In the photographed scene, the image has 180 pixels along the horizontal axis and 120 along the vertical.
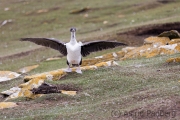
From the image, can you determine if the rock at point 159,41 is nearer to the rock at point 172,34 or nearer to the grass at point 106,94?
the rock at point 172,34

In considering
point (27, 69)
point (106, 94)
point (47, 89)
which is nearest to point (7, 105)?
point (47, 89)

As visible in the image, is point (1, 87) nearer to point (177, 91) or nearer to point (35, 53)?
point (177, 91)

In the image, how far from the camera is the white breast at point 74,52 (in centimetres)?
1698

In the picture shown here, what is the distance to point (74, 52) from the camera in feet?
55.8

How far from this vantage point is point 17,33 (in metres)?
39.7

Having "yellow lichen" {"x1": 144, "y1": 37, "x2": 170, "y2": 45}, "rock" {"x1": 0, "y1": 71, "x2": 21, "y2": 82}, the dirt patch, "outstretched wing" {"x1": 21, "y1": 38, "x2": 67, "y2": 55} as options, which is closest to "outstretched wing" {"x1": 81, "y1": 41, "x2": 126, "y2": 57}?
"outstretched wing" {"x1": 21, "y1": 38, "x2": 67, "y2": 55}

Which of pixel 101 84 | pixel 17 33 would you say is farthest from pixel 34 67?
pixel 17 33

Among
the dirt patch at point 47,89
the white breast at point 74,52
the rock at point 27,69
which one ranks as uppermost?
the white breast at point 74,52

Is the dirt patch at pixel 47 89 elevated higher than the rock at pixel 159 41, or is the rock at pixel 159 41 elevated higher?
the rock at pixel 159 41

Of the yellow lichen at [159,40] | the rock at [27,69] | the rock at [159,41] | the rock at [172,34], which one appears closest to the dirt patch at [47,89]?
the rock at [27,69]

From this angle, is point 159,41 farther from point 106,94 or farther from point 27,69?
point 106,94

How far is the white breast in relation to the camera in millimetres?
16984

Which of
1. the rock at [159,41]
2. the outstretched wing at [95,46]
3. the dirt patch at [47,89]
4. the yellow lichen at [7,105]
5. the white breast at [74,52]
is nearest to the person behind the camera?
the yellow lichen at [7,105]

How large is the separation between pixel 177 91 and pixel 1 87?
29.3 feet
